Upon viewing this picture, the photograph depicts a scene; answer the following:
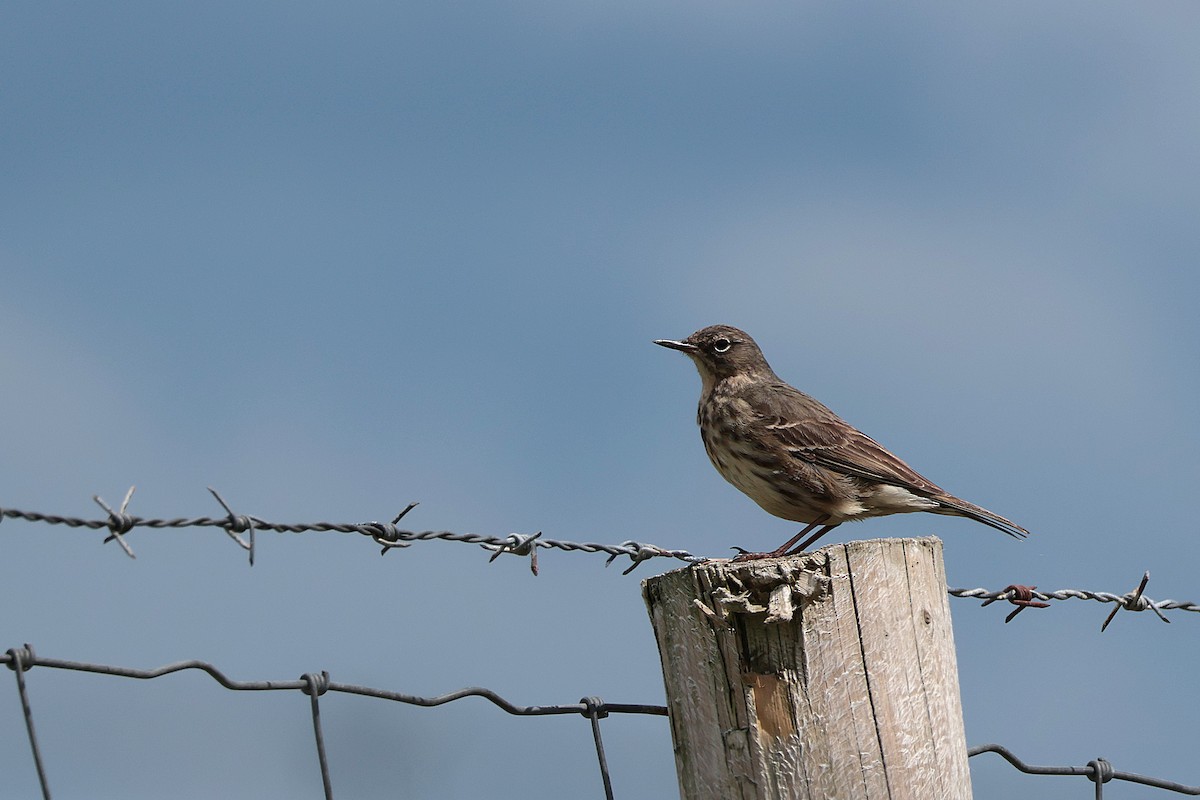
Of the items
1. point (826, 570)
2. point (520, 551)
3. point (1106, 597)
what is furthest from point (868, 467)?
point (826, 570)

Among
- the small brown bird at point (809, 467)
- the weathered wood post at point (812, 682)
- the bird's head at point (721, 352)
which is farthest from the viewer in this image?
the bird's head at point (721, 352)

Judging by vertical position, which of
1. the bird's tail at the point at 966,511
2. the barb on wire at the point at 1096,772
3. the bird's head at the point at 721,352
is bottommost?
the barb on wire at the point at 1096,772

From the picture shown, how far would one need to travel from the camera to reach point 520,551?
4.50m

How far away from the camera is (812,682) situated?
3529 millimetres

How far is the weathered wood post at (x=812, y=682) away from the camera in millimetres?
3506

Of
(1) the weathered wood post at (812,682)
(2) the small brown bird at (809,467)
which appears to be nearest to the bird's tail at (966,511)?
(2) the small brown bird at (809,467)

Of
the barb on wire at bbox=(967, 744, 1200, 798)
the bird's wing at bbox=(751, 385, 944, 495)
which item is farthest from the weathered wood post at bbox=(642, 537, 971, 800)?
the bird's wing at bbox=(751, 385, 944, 495)

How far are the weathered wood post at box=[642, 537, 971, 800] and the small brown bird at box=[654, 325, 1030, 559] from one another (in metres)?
3.33

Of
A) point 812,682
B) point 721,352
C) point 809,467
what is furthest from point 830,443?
point 812,682

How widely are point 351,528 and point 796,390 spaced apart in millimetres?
4537

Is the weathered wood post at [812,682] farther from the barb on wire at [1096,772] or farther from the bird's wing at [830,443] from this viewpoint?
the bird's wing at [830,443]

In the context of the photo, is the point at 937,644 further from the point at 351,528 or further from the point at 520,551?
the point at 351,528

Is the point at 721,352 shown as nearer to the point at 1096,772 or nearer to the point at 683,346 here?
the point at 683,346

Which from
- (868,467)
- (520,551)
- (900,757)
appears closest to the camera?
(900,757)
